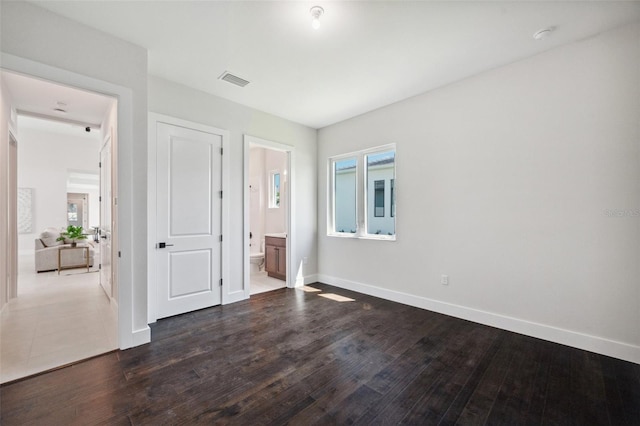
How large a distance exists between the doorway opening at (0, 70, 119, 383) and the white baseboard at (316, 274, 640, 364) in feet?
11.5

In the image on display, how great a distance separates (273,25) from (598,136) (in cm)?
314

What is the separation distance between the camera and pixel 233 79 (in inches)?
127

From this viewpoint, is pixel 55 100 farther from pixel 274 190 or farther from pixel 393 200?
pixel 393 200

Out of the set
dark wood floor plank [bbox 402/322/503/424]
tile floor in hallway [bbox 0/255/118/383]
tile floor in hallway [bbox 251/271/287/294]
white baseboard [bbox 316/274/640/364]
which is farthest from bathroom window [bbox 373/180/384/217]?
tile floor in hallway [bbox 0/255/118/383]

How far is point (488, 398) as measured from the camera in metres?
1.83

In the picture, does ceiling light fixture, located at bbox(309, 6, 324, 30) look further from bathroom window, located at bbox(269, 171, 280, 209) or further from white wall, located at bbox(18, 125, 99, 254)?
white wall, located at bbox(18, 125, 99, 254)

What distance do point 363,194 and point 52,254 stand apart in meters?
6.90

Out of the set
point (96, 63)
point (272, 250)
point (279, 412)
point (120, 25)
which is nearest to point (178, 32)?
point (120, 25)

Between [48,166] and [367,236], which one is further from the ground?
[48,166]

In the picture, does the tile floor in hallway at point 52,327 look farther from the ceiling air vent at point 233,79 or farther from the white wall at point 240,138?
the ceiling air vent at point 233,79

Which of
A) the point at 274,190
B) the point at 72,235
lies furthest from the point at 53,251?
the point at 274,190

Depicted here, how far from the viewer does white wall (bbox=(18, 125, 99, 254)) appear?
708cm

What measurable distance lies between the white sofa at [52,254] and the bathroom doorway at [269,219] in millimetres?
3940

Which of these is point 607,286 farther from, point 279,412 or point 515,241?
point 279,412
